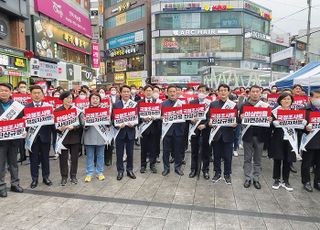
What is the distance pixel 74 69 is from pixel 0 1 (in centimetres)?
1157

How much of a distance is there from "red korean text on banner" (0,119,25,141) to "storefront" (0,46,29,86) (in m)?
11.4

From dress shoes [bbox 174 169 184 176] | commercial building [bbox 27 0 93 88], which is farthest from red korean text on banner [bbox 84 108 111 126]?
commercial building [bbox 27 0 93 88]

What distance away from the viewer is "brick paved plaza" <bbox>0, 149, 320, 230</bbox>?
4.38 m

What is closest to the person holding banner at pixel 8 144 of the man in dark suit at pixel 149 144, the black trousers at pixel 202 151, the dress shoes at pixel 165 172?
the man in dark suit at pixel 149 144

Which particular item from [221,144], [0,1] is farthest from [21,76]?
[221,144]

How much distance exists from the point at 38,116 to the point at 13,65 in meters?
13.2

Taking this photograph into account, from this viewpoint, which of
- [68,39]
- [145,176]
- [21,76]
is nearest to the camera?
[145,176]

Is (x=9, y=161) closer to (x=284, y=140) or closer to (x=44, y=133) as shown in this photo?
(x=44, y=133)

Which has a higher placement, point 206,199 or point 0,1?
point 0,1

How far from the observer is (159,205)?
5055 millimetres

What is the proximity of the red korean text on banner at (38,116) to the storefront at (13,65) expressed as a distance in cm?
1127

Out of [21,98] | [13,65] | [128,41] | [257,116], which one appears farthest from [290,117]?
[128,41]

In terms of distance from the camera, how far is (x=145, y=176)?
22.1 feet

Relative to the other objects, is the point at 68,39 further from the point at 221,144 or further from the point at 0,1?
the point at 221,144
